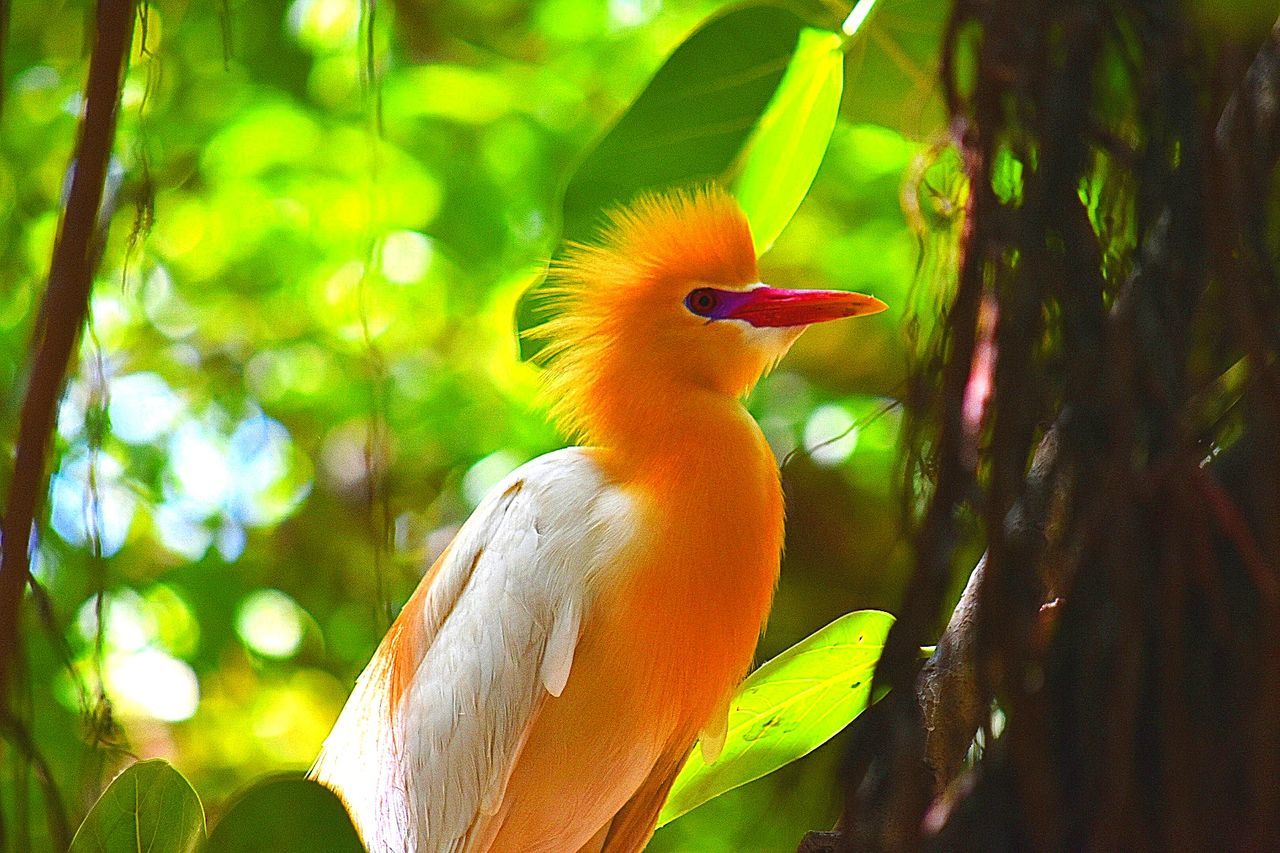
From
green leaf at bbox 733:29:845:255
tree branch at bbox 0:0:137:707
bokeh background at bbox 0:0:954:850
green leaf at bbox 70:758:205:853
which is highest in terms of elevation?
tree branch at bbox 0:0:137:707

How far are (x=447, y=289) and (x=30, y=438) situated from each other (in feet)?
8.33

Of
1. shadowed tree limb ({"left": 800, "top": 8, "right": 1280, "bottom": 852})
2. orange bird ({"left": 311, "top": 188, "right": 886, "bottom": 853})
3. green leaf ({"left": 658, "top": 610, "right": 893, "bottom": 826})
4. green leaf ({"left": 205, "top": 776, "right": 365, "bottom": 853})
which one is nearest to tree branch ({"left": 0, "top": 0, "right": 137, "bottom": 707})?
green leaf ({"left": 205, "top": 776, "right": 365, "bottom": 853})

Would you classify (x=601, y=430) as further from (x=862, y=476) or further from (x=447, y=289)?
(x=447, y=289)

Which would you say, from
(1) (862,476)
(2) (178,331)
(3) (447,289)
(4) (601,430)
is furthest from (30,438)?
(2) (178,331)

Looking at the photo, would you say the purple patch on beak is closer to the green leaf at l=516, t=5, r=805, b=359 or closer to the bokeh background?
the green leaf at l=516, t=5, r=805, b=359

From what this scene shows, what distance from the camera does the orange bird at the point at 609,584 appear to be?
4.72 feet

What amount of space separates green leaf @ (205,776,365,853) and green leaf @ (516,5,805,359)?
0.67 metres

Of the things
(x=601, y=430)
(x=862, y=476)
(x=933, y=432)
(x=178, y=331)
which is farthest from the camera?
(x=178, y=331)

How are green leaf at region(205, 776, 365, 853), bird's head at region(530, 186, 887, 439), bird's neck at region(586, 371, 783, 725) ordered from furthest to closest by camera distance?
bird's head at region(530, 186, 887, 439), bird's neck at region(586, 371, 783, 725), green leaf at region(205, 776, 365, 853)

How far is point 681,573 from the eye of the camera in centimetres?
142

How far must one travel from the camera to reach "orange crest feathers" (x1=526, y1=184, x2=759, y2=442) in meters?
1.58

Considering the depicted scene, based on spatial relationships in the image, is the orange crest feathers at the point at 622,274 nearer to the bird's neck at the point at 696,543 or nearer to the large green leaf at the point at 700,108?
the bird's neck at the point at 696,543

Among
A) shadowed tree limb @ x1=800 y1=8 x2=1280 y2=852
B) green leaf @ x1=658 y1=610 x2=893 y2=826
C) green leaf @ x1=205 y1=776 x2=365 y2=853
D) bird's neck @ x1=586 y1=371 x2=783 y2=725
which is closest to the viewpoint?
shadowed tree limb @ x1=800 y1=8 x2=1280 y2=852

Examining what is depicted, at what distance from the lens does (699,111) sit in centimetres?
125
